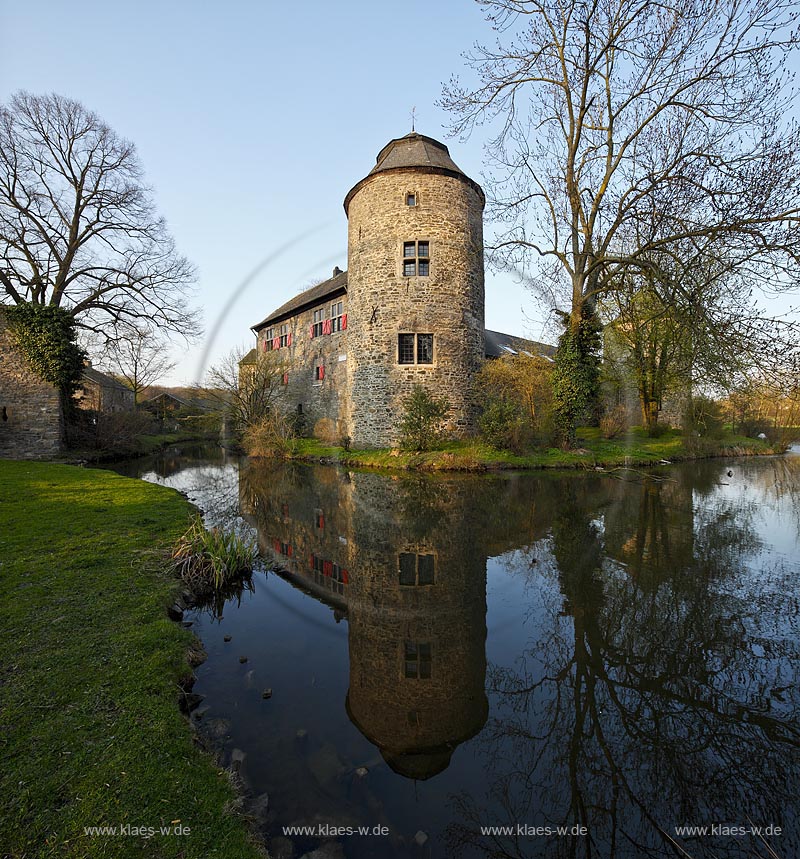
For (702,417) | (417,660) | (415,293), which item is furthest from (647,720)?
(702,417)

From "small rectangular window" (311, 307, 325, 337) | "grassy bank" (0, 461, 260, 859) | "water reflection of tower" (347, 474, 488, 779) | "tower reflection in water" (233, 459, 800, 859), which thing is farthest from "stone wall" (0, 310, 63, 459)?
"water reflection of tower" (347, 474, 488, 779)

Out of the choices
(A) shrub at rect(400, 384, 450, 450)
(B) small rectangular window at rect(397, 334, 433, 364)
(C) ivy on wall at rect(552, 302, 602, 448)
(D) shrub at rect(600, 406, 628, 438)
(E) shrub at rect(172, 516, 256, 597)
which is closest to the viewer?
(E) shrub at rect(172, 516, 256, 597)

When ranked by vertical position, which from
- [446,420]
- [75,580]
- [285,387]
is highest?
[285,387]

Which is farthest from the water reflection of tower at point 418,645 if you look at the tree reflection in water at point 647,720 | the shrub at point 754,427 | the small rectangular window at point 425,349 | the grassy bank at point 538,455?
the shrub at point 754,427

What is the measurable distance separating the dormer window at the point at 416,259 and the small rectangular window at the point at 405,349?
2.55 metres

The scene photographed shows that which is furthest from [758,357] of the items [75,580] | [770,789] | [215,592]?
[75,580]

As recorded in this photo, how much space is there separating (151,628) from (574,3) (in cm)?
1339

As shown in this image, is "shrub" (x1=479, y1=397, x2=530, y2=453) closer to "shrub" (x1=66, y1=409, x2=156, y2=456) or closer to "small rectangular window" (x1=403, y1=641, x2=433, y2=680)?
"small rectangular window" (x1=403, y1=641, x2=433, y2=680)

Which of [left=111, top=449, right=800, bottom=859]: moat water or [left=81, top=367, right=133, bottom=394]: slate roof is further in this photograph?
[left=81, top=367, right=133, bottom=394]: slate roof

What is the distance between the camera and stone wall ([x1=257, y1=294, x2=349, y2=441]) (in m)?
22.1

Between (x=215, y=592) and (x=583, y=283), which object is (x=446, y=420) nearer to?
(x=583, y=283)

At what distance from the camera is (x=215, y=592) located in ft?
15.7

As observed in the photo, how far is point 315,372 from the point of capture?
24.9 m

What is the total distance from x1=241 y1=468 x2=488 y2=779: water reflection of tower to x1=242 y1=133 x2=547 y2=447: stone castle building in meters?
8.17
